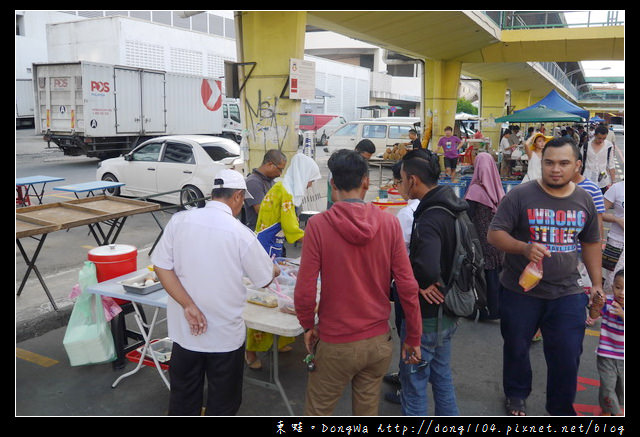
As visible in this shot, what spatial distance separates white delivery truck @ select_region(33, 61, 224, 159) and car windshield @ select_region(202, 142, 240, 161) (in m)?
7.93

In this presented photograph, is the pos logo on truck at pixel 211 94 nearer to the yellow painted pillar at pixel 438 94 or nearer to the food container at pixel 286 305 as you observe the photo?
the yellow painted pillar at pixel 438 94

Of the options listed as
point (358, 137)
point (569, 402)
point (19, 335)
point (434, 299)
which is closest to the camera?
point (434, 299)

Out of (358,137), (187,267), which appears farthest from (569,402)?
(358,137)

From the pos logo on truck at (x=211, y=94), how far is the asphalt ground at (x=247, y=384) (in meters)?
17.4

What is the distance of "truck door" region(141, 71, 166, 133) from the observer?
1861cm

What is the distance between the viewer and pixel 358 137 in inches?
787

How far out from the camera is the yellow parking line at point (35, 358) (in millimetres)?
4496

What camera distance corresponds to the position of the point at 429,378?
320cm

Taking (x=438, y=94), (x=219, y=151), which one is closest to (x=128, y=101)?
(x=219, y=151)

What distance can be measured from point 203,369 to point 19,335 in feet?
9.70

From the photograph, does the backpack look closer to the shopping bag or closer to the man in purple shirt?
the shopping bag

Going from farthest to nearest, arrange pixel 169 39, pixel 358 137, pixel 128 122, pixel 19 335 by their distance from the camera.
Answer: pixel 169 39
pixel 358 137
pixel 128 122
pixel 19 335

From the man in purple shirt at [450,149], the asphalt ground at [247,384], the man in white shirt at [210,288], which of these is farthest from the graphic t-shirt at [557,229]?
the man in purple shirt at [450,149]
